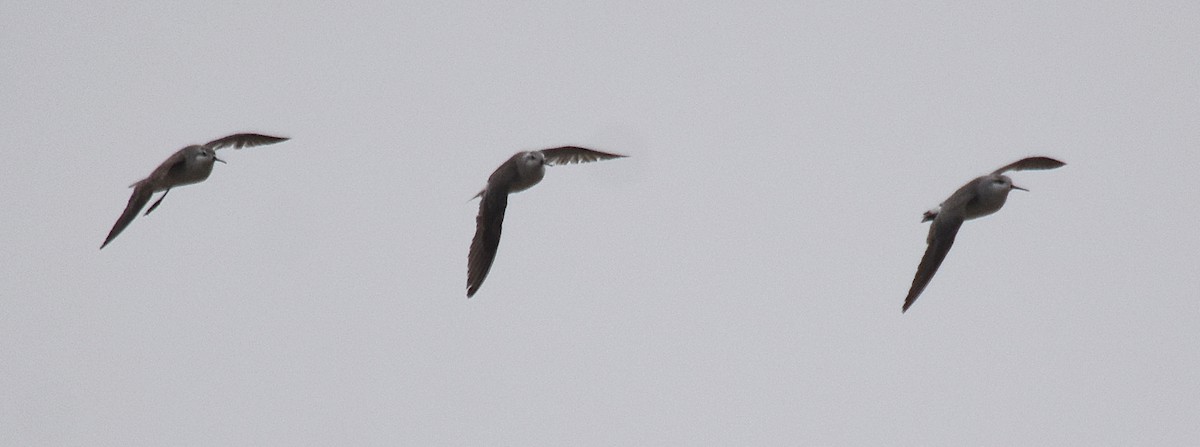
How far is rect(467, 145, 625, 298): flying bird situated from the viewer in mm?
26938

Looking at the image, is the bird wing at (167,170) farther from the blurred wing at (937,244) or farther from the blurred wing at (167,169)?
the blurred wing at (937,244)

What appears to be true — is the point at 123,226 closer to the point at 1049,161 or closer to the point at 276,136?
the point at 276,136

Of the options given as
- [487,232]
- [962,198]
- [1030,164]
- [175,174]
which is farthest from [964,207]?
[175,174]

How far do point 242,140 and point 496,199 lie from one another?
13.9 ft

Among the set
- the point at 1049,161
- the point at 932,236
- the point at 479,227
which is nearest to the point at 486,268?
the point at 479,227

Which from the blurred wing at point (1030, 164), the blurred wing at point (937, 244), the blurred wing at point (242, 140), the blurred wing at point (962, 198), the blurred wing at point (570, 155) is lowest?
the blurred wing at point (937, 244)

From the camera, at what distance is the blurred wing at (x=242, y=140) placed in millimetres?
28109

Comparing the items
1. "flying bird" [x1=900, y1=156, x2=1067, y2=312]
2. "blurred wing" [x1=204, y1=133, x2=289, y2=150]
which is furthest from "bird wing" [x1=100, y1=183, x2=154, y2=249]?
"flying bird" [x1=900, y1=156, x2=1067, y2=312]

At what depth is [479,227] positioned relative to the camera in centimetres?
2714

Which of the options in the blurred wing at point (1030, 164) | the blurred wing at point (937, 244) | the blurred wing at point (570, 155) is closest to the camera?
the blurred wing at point (1030, 164)

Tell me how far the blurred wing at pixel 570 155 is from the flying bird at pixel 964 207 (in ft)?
16.0

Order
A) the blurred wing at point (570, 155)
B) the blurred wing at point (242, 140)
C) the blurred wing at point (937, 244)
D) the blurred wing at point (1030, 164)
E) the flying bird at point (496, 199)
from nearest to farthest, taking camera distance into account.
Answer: the blurred wing at point (1030, 164) → the blurred wing at point (937, 244) → the flying bird at point (496, 199) → the blurred wing at point (570, 155) → the blurred wing at point (242, 140)

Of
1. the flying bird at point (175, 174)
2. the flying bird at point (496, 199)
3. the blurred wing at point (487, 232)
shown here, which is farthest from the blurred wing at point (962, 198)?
the flying bird at point (175, 174)

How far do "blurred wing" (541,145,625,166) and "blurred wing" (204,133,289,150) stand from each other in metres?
4.12
